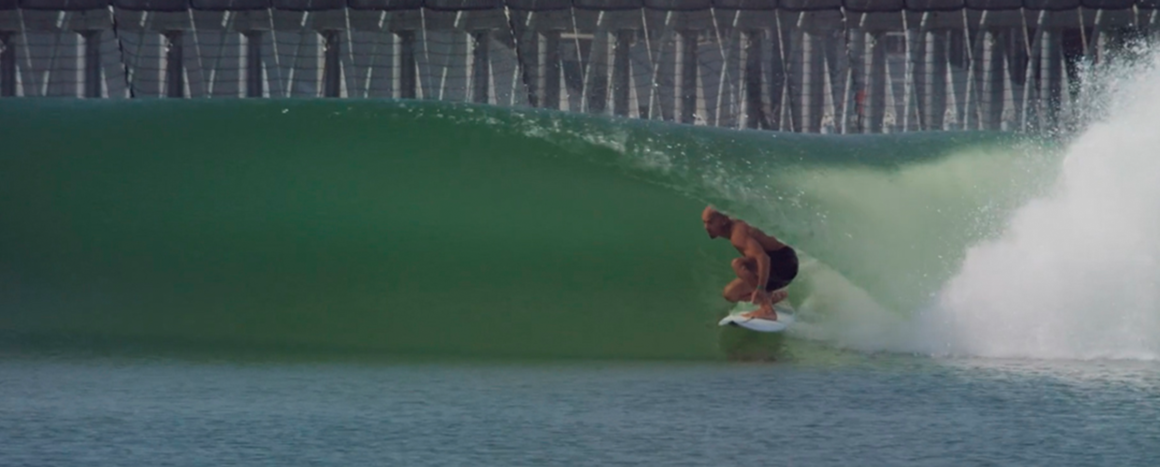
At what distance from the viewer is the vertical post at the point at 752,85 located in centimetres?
2312

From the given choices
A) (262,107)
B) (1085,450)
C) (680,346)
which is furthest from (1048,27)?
(1085,450)

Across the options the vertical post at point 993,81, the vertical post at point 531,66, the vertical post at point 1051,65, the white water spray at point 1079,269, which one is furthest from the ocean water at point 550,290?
the vertical post at point 1051,65

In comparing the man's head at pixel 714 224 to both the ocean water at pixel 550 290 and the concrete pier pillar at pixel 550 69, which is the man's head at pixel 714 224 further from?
the concrete pier pillar at pixel 550 69

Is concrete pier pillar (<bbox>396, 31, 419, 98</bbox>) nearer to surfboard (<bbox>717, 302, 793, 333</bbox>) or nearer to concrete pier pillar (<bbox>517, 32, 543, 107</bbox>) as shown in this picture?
concrete pier pillar (<bbox>517, 32, 543, 107</bbox>)

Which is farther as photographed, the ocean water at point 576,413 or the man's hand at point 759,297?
the man's hand at point 759,297

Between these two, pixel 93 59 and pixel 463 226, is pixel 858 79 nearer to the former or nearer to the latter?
pixel 93 59

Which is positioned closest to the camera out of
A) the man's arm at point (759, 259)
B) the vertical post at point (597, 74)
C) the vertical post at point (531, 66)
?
the man's arm at point (759, 259)

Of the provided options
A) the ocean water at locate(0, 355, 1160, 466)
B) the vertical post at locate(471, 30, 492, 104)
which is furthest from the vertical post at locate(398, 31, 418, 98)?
the ocean water at locate(0, 355, 1160, 466)

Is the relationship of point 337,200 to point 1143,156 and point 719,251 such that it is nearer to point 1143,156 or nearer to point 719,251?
point 719,251

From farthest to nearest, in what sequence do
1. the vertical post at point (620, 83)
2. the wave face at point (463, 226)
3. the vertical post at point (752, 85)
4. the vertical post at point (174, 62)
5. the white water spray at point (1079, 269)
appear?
the vertical post at point (752, 85), the vertical post at point (620, 83), the vertical post at point (174, 62), the wave face at point (463, 226), the white water spray at point (1079, 269)

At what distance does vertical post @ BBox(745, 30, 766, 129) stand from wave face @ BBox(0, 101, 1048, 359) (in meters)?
7.71

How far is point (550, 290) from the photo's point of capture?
13023mm

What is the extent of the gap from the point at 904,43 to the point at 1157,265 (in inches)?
484

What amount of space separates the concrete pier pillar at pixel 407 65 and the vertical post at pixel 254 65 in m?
1.48
